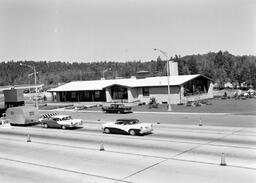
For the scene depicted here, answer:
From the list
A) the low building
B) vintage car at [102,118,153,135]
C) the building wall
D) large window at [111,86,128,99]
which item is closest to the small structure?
the low building

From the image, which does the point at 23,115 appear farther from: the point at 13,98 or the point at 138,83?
the point at 138,83

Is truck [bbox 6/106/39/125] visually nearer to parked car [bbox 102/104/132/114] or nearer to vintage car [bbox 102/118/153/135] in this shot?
parked car [bbox 102/104/132/114]

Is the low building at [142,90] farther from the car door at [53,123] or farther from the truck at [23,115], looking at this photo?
the car door at [53,123]

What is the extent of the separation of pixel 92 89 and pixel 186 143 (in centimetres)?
4855

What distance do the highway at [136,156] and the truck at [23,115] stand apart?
834 cm

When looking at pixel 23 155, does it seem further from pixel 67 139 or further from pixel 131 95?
pixel 131 95

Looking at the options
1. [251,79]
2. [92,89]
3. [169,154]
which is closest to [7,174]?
[169,154]

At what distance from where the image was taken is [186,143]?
23828 millimetres

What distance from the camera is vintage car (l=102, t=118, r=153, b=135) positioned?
2814 cm

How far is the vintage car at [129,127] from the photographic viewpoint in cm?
2814

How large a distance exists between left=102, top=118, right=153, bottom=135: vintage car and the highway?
61 cm

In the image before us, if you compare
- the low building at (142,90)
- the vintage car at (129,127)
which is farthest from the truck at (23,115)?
the low building at (142,90)

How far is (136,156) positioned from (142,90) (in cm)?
Answer: 4510

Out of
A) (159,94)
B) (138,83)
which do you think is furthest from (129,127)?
(138,83)
